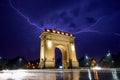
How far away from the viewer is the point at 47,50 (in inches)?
1544

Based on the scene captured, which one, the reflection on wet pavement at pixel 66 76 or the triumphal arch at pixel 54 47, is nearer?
the reflection on wet pavement at pixel 66 76

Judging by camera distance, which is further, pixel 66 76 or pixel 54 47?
pixel 54 47

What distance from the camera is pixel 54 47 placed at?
4162 cm

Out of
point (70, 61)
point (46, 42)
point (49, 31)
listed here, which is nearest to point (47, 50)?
point (46, 42)

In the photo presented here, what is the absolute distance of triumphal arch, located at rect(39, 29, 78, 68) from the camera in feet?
125

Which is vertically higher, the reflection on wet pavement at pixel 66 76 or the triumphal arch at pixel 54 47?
the triumphal arch at pixel 54 47

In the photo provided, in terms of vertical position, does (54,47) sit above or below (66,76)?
above

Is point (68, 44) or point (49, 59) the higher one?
point (68, 44)

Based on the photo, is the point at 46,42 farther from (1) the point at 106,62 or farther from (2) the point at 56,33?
(1) the point at 106,62

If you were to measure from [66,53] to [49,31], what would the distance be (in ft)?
28.5

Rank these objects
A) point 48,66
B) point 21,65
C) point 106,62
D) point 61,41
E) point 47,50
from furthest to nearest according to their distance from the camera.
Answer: point 21,65, point 106,62, point 61,41, point 47,50, point 48,66

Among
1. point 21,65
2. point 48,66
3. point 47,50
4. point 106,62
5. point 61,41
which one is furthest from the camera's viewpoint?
point 21,65

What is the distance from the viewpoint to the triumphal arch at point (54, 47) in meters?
38.2

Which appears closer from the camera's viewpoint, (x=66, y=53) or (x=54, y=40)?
(x=54, y=40)
